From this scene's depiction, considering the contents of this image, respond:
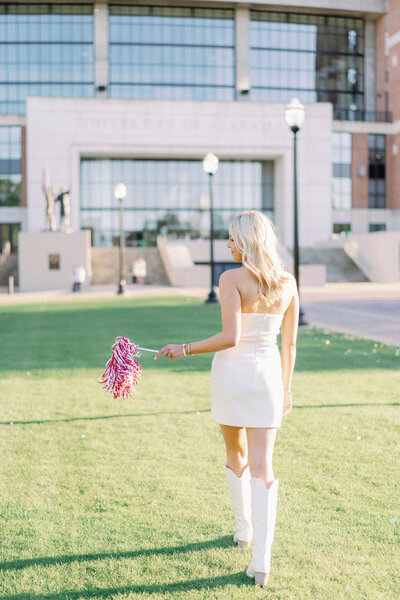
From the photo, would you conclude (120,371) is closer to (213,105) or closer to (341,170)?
(213,105)

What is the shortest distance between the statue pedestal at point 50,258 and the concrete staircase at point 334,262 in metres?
14.7

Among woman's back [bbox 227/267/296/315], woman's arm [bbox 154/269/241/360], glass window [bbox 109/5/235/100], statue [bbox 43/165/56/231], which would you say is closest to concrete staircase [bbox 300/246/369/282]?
statue [bbox 43/165/56/231]

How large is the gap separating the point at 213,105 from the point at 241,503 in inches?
2142

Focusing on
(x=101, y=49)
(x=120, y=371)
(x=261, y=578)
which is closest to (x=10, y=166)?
(x=101, y=49)

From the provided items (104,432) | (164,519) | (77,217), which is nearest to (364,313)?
(104,432)

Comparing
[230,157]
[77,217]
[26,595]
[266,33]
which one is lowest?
[26,595]

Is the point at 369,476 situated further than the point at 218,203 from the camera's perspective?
No

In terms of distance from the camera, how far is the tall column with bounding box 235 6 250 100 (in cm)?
5966

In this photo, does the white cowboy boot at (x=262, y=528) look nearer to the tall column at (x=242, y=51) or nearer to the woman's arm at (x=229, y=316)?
the woman's arm at (x=229, y=316)

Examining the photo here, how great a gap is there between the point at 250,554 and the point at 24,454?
2717mm

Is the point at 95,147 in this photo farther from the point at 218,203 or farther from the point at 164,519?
the point at 164,519

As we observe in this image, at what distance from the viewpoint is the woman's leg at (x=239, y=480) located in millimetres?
3660

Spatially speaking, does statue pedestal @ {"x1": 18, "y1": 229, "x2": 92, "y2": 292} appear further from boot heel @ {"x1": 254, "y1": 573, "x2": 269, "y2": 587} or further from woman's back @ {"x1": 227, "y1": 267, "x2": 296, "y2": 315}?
boot heel @ {"x1": 254, "y1": 573, "x2": 269, "y2": 587}

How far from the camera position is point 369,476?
16.4 ft
